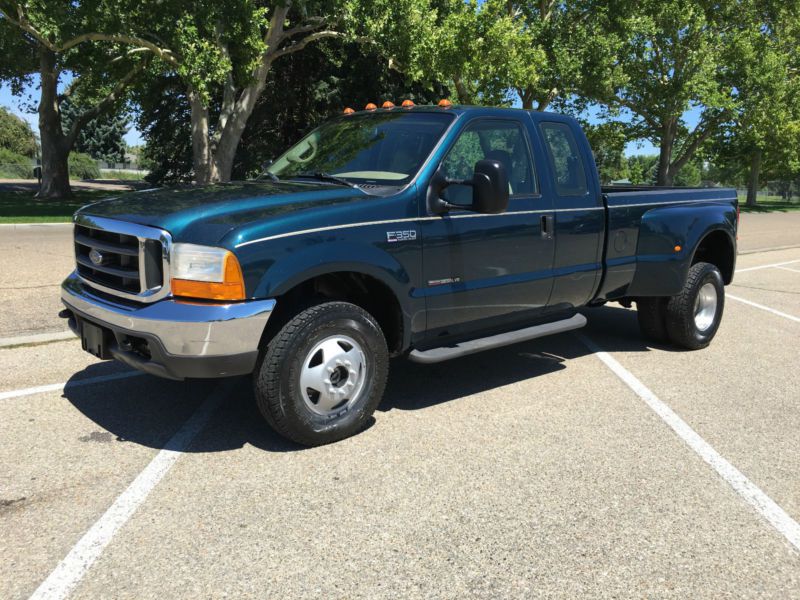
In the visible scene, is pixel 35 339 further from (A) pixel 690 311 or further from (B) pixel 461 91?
(B) pixel 461 91

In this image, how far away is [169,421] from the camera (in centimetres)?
450

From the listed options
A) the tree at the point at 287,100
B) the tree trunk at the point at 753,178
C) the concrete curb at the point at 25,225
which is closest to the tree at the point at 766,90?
the tree trunk at the point at 753,178

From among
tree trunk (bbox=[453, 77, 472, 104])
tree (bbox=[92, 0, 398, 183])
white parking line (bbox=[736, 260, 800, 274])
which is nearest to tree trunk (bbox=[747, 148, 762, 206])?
tree trunk (bbox=[453, 77, 472, 104])

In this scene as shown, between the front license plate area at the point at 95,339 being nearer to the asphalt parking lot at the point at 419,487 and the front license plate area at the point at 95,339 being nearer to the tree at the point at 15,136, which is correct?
the asphalt parking lot at the point at 419,487

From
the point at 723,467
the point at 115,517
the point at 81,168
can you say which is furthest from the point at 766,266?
the point at 81,168

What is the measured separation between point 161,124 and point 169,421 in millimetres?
29166

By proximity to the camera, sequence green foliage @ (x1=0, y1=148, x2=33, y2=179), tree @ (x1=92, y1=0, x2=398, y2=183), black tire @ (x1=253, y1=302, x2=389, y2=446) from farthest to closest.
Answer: green foliage @ (x1=0, y1=148, x2=33, y2=179) → tree @ (x1=92, y1=0, x2=398, y2=183) → black tire @ (x1=253, y1=302, x2=389, y2=446)

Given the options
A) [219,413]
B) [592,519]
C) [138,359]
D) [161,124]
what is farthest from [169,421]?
[161,124]

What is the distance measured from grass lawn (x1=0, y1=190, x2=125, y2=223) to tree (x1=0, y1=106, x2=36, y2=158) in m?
51.9

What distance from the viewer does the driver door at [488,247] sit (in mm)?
4590

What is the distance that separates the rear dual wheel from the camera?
653 cm

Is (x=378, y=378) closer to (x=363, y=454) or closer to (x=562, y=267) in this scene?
(x=363, y=454)

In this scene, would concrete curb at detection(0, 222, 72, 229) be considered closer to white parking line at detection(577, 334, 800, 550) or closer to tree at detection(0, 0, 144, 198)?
tree at detection(0, 0, 144, 198)

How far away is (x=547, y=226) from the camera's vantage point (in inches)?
205
